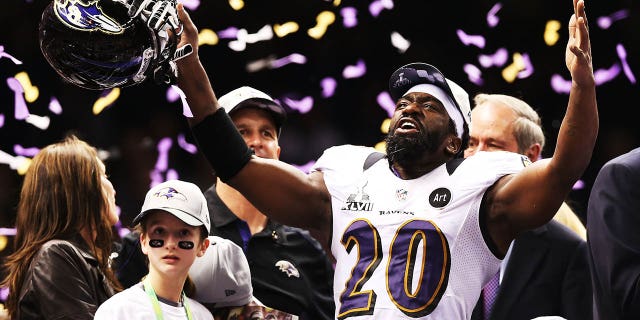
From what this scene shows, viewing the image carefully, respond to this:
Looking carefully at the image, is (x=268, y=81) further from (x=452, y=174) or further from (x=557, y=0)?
(x=452, y=174)

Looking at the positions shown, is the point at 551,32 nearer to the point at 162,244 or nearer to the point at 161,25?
the point at 162,244

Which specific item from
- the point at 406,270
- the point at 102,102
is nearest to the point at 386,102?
the point at 102,102

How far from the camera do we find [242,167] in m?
2.95

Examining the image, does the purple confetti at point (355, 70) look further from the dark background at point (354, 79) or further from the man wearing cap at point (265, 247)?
the man wearing cap at point (265, 247)

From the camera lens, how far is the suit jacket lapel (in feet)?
11.1

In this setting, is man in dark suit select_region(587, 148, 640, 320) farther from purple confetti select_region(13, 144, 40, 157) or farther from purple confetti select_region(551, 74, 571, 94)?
purple confetti select_region(551, 74, 571, 94)

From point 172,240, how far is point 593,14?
3804 mm

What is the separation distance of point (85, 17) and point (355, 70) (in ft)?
12.2

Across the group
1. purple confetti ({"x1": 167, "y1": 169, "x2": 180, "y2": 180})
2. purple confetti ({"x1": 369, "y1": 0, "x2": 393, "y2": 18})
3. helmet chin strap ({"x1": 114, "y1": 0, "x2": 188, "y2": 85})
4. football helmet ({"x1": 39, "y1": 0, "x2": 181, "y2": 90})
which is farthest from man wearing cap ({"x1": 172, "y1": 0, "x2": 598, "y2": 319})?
purple confetti ({"x1": 369, "y1": 0, "x2": 393, "y2": 18})

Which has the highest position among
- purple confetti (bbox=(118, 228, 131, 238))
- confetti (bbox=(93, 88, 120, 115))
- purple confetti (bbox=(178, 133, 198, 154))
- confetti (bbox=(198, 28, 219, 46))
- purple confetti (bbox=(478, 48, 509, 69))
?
confetti (bbox=(198, 28, 219, 46))

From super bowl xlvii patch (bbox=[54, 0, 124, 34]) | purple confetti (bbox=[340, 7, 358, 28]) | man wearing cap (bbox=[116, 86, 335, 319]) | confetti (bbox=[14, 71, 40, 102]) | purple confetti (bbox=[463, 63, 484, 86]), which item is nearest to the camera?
super bowl xlvii patch (bbox=[54, 0, 124, 34])

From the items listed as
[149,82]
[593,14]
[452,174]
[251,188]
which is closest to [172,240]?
[251,188]

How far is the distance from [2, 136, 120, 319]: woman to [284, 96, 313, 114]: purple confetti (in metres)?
2.78

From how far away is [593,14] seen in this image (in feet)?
19.8
